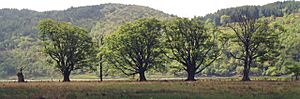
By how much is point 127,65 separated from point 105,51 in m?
5.20

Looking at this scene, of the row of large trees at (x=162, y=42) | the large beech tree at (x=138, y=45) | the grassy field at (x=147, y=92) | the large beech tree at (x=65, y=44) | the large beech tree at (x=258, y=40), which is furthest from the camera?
the large beech tree at (x=65, y=44)

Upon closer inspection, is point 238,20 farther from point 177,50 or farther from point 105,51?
point 105,51

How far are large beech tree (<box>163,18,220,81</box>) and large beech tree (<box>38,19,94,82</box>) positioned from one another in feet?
55.1

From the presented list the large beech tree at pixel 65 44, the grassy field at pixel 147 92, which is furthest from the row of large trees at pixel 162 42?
the grassy field at pixel 147 92

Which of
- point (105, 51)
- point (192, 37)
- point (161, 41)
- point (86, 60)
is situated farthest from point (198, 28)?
point (86, 60)

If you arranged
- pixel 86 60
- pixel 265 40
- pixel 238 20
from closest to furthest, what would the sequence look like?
pixel 265 40 < pixel 238 20 < pixel 86 60

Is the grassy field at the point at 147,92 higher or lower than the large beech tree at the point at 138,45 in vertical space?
lower

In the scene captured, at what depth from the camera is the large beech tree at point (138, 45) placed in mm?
76438

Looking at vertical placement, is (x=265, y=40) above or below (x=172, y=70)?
above

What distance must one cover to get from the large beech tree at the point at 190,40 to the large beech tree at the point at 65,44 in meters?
16.8

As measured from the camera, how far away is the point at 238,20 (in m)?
76.6

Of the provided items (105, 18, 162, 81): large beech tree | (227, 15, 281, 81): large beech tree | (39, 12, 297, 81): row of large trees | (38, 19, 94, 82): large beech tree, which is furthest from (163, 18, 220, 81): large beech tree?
(38, 19, 94, 82): large beech tree

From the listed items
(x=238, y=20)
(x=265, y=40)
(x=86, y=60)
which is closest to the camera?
(x=265, y=40)

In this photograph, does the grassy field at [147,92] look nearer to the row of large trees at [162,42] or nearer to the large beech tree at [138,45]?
the row of large trees at [162,42]
